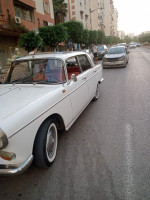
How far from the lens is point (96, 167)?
2.50m

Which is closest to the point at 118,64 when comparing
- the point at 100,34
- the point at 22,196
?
the point at 22,196

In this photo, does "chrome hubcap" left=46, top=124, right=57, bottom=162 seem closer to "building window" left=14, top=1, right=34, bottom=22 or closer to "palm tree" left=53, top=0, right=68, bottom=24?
"building window" left=14, top=1, right=34, bottom=22

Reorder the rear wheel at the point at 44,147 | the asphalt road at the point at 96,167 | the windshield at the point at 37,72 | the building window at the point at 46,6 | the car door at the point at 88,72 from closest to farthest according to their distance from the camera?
the asphalt road at the point at 96,167, the rear wheel at the point at 44,147, the windshield at the point at 37,72, the car door at the point at 88,72, the building window at the point at 46,6

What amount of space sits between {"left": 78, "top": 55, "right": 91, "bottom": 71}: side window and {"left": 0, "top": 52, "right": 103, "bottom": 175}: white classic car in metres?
0.04

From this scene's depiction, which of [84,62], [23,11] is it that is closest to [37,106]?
[84,62]

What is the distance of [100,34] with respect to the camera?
38938 mm

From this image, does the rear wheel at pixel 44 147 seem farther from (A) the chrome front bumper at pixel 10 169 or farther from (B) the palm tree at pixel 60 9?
(B) the palm tree at pixel 60 9

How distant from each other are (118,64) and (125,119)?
8440mm

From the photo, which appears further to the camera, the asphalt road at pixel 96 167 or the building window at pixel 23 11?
the building window at pixel 23 11

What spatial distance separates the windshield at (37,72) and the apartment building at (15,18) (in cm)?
1105

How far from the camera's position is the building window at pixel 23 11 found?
1561cm

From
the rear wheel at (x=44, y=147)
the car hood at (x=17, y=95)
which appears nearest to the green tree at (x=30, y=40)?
the car hood at (x=17, y=95)

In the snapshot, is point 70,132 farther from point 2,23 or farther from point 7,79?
point 2,23

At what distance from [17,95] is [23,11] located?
55.3 feet
